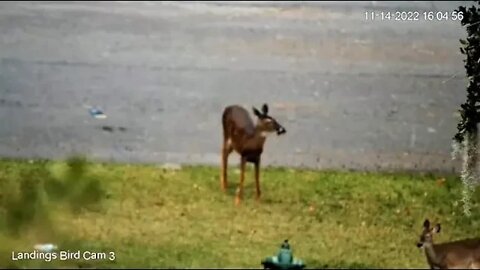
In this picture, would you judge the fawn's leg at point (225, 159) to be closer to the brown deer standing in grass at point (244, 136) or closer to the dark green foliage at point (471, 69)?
the brown deer standing in grass at point (244, 136)

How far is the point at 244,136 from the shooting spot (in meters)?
2.22

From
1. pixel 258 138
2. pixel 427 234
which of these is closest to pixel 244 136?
pixel 258 138

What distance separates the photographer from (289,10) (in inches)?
96.3

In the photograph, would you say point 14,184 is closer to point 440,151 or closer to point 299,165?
point 299,165

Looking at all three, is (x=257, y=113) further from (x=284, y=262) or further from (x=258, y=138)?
(x=284, y=262)

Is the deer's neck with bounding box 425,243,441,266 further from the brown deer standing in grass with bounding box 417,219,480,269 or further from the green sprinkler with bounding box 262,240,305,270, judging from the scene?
the green sprinkler with bounding box 262,240,305,270

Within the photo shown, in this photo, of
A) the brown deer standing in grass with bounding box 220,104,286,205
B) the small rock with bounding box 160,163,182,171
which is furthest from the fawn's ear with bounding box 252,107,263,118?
the small rock with bounding box 160,163,182,171

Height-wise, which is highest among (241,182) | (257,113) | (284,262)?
(257,113)

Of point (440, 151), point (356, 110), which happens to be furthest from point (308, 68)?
point (440, 151)

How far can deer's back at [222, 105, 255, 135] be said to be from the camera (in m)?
2.22

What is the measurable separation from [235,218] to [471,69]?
15.9 inches

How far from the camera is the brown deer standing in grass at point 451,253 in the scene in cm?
207

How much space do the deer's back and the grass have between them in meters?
0.07

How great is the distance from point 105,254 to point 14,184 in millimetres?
172
